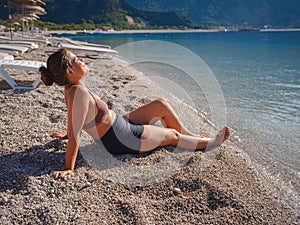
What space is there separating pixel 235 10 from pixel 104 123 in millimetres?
136884

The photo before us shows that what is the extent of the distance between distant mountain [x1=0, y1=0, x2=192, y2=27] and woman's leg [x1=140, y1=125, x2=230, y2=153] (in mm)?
72410

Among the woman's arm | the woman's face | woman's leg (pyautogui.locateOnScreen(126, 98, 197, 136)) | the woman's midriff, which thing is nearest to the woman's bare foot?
woman's leg (pyautogui.locateOnScreen(126, 98, 197, 136))

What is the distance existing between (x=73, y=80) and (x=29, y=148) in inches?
37.7

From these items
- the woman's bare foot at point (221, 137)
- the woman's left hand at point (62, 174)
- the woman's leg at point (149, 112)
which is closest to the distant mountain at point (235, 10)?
the woman's bare foot at point (221, 137)

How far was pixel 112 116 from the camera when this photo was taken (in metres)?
3.01

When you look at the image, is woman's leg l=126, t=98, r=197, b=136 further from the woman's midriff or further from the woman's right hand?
the woman's right hand

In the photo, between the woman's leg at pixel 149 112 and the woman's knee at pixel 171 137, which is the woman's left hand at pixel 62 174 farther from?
the woman's knee at pixel 171 137

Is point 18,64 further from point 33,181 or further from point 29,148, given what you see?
point 33,181

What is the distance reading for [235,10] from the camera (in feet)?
424

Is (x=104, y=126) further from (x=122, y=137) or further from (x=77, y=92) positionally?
(x=77, y=92)

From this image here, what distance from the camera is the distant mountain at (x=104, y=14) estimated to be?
242ft

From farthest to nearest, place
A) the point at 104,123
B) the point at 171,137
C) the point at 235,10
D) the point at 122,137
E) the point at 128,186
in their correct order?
1. the point at 235,10
2. the point at 171,137
3. the point at 122,137
4. the point at 104,123
5. the point at 128,186

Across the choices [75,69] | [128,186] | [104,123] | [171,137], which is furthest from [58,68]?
[171,137]

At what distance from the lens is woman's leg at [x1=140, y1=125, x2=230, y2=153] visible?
3.16 m
